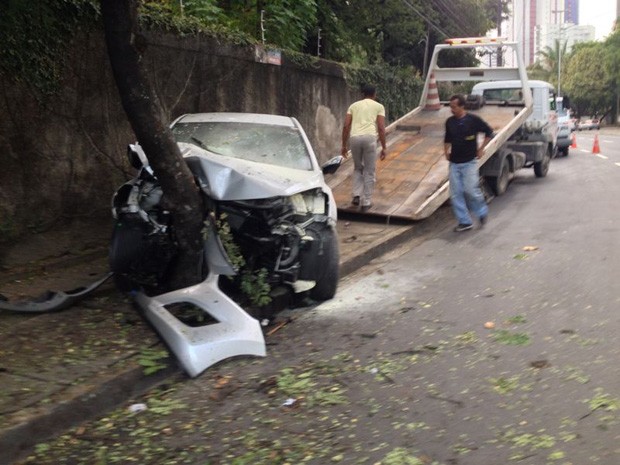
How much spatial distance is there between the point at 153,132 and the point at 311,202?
1.68m

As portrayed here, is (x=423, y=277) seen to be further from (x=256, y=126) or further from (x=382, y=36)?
(x=382, y=36)

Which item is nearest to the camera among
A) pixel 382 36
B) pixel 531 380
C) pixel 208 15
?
pixel 531 380

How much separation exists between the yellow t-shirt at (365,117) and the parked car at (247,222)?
11.8 ft

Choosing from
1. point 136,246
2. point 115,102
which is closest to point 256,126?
point 115,102

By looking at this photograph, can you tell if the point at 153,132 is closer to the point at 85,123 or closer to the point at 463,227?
the point at 85,123

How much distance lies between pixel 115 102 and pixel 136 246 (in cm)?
368

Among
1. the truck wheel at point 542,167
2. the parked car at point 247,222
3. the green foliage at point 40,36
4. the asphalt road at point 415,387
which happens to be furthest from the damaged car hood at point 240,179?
the truck wheel at point 542,167

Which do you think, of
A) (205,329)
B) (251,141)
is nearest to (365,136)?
(251,141)

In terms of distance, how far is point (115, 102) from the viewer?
8859 mm

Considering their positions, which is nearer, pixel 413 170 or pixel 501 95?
pixel 413 170

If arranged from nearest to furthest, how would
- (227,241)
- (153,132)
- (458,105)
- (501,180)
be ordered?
1. (153,132)
2. (227,241)
3. (458,105)
4. (501,180)

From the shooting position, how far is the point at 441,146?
40.5 ft

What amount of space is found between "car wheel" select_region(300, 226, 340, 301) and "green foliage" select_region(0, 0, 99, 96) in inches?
151

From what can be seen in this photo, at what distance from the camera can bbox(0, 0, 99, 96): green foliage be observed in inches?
289
